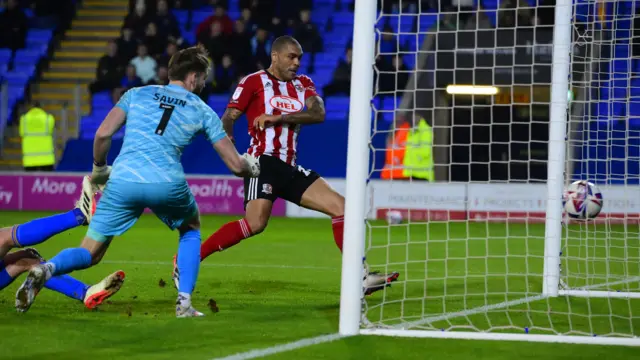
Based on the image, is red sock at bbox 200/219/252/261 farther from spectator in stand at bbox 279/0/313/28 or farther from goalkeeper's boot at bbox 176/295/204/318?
spectator in stand at bbox 279/0/313/28

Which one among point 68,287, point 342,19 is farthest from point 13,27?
point 68,287

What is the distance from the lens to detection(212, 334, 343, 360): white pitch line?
4.97 meters

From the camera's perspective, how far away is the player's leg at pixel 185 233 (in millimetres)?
6051

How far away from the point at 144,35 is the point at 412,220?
295 inches

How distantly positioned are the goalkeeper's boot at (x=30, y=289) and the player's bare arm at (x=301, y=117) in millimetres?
2185

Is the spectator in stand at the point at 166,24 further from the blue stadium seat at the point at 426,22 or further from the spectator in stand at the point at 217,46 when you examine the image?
the blue stadium seat at the point at 426,22

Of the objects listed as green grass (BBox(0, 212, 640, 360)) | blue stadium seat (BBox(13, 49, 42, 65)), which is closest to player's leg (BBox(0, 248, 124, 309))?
green grass (BBox(0, 212, 640, 360))

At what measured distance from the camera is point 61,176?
18922 mm

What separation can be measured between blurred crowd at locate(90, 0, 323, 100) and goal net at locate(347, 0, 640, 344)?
212cm

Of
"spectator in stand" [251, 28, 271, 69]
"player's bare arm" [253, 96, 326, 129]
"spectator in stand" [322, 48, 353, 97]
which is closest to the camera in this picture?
"player's bare arm" [253, 96, 326, 129]

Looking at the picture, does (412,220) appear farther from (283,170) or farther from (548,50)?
(283,170)

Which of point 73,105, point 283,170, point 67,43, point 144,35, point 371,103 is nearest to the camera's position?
point 371,103

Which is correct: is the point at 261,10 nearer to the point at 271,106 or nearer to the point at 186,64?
the point at 271,106

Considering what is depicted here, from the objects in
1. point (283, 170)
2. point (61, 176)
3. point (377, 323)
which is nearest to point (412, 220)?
point (61, 176)
